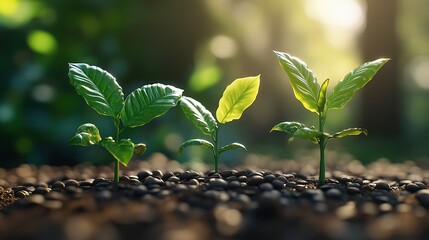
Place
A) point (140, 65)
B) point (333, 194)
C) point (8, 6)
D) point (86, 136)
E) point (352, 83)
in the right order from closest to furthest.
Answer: point (333, 194) < point (86, 136) < point (352, 83) < point (8, 6) < point (140, 65)

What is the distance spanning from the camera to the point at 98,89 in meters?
2.78

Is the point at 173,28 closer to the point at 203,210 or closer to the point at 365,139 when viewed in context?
the point at 365,139

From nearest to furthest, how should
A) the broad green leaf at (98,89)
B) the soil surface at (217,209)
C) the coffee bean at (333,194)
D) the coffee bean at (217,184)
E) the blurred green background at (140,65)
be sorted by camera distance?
the soil surface at (217,209) < the coffee bean at (333,194) < the coffee bean at (217,184) < the broad green leaf at (98,89) < the blurred green background at (140,65)

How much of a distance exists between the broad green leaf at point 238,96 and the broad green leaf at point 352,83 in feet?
1.34

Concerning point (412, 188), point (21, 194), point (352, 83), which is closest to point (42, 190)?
point (21, 194)

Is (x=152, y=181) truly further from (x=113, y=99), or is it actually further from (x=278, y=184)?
(x=278, y=184)

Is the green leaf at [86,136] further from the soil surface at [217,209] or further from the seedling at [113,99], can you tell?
the soil surface at [217,209]

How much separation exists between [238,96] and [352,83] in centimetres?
60

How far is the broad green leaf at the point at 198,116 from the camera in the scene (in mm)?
2857

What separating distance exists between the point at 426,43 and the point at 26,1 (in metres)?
18.9

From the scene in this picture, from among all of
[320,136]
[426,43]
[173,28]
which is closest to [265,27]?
[426,43]

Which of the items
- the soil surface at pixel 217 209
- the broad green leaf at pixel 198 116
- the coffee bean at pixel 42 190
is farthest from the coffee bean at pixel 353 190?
the coffee bean at pixel 42 190

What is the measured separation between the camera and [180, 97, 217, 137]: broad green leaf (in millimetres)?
2857

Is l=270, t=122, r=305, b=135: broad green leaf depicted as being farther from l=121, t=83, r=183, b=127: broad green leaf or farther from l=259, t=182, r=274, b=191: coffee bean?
l=121, t=83, r=183, b=127: broad green leaf
